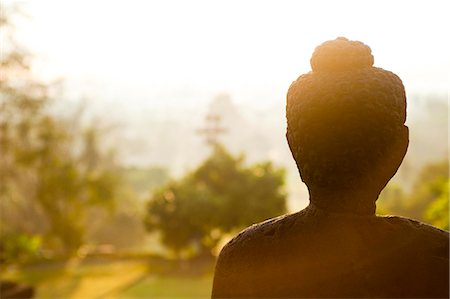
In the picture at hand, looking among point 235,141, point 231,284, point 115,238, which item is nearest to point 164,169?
point 235,141

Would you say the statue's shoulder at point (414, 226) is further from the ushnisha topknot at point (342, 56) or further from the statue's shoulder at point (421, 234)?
the ushnisha topknot at point (342, 56)

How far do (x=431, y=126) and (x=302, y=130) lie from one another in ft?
221

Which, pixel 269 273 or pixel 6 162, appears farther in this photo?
pixel 6 162

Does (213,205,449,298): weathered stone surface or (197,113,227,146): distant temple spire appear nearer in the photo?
(213,205,449,298): weathered stone surface

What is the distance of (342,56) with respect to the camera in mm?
2461

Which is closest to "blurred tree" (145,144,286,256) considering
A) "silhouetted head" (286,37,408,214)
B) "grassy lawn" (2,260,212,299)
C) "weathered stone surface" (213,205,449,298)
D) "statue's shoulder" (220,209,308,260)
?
"grassy lawn" (2,260,212,299)

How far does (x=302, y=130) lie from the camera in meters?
2.48

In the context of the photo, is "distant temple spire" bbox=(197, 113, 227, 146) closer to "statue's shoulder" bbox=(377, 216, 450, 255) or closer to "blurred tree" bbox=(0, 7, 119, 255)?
"blurred tree" bbox=(0, 7, 119, 255)

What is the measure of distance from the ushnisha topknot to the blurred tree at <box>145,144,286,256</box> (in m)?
18.4

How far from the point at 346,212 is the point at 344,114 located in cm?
42

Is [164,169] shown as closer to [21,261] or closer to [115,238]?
[115,238]

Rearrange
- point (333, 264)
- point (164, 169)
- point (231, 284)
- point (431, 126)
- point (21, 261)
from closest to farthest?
point (333, 264) → point (231, 284) → point (21, 261) → point (164, 169) → point (431, 126)

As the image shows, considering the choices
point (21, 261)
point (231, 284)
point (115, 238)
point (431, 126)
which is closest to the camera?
point (231, 284)

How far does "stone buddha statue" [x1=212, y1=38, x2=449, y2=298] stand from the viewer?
7.68 feet
